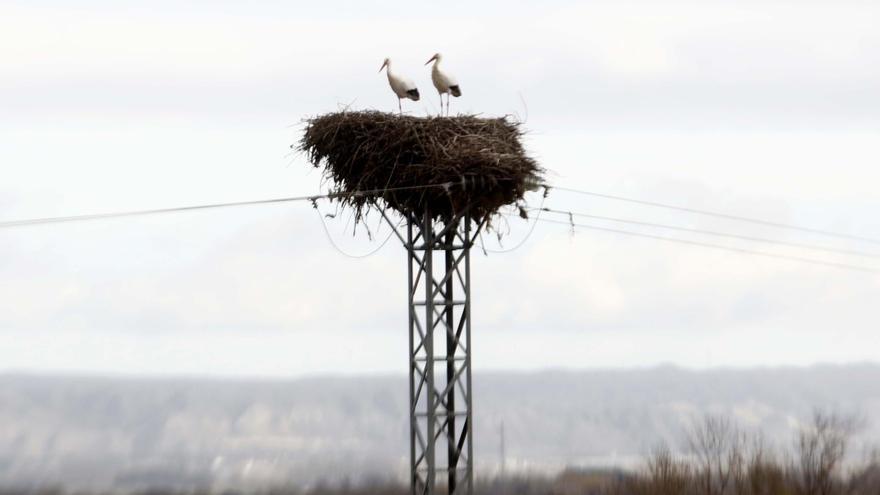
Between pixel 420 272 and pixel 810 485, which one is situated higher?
pixel 420 272

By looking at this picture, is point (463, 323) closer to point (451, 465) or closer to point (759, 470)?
point (451, 465)

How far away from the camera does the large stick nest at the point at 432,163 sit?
19.8 meters

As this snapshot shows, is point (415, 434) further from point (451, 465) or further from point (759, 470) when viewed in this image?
point (759, 470)

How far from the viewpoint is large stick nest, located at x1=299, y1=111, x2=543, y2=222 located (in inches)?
779

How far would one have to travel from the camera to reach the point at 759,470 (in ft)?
99.2

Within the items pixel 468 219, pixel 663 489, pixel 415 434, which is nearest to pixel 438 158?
pixel 468 219

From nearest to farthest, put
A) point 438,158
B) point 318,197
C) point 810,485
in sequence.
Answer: point 438,158
point 318,197
point 810,485

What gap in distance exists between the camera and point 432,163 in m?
19.8

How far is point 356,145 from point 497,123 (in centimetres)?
185

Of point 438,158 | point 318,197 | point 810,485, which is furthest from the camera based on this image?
point 810,485

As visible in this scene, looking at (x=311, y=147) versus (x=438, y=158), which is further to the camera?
(x=311, y=147)

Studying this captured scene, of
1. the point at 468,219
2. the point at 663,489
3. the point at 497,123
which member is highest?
the point at 497,123

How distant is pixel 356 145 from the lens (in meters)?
20.5

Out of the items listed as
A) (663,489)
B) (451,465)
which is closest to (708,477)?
(663,489)
